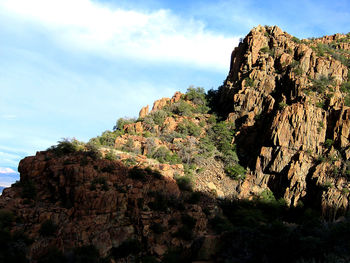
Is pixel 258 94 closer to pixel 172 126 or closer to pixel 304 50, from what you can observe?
pixel 304 50

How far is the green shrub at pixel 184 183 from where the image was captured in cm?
2891

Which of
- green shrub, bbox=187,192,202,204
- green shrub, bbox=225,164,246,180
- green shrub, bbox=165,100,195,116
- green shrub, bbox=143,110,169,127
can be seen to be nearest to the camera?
green shrub, bbox=187,192,202,204

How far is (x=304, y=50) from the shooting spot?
42.7 m

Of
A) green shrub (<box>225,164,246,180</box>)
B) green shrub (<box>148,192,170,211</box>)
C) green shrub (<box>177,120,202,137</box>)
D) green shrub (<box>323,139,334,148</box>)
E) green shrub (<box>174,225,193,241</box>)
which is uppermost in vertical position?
green shrub (<box>177,120,202,137</box>)

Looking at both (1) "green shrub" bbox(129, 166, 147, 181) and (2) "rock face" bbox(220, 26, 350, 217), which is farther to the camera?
(2) "rock face" bbox(220, 26, 350, 217)

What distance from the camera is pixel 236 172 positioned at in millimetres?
34344

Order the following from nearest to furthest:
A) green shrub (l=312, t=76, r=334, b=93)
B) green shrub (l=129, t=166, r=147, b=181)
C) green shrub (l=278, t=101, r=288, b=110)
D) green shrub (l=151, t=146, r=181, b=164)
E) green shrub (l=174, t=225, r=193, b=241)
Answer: green shrub (l=174, t=225, r=193, b=241)
green shrub (l=129, t=166, r=147, b=181)
green shrub (l=151, t=146, r=181, b=164)
green shrub (l=278, t=101, r=288, b=110)
green shrub (l=312, t=76, r=334, b=93)

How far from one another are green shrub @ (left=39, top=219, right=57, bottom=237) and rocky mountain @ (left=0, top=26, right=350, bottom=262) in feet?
0.29

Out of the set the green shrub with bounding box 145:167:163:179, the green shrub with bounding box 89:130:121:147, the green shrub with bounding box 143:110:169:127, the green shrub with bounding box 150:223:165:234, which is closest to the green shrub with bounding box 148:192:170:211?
the green shrub with bounding box 150:223:165:234

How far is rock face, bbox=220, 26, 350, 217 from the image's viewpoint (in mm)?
30000

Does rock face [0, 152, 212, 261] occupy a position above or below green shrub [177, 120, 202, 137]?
below

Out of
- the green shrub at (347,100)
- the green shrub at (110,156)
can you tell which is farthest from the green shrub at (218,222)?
the green shrub at (347,100)

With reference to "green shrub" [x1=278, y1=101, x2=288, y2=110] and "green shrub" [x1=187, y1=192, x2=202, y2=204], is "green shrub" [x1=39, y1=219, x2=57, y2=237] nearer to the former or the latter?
"green shrub" [x1=187, y1=192, x2=202, y2=204]

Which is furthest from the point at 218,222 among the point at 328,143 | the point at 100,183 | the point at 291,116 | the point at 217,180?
the point at 328,143
